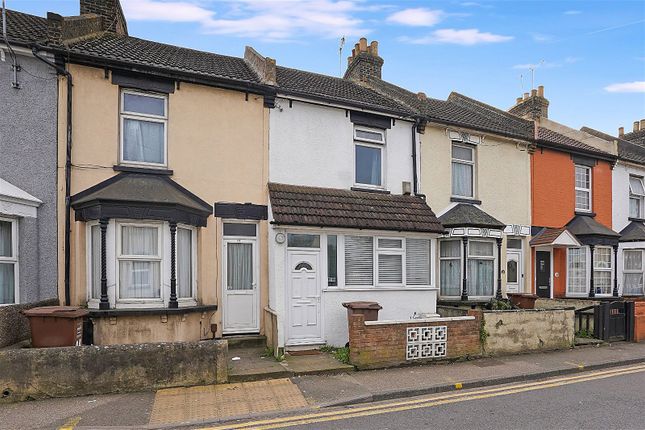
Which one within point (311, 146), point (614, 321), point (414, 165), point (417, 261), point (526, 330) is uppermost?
point (311, 146)

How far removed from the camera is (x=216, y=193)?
32.8 feet

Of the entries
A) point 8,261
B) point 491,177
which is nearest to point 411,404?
point 8,261

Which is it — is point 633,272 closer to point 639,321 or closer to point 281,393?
point 639,321

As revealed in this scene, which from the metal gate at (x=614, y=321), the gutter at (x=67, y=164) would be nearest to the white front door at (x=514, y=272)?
the metal gate at (x=614, y=321)

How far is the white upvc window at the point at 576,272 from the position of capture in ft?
48.8

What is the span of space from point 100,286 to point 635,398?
946 centimetres

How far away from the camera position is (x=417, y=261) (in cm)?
1082

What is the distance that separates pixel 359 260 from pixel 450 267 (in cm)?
373

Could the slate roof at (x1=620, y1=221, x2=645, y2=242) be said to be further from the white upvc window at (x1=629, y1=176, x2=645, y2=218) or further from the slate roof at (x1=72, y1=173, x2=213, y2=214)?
the slate roof at (x1=72, y1=173, x2=213, y2=214)

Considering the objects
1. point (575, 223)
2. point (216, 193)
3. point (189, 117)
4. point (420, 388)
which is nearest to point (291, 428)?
point (420, 388)

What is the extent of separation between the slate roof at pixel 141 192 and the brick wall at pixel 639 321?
11.4 metres

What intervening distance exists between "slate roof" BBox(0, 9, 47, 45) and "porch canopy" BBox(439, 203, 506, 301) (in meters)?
10.7

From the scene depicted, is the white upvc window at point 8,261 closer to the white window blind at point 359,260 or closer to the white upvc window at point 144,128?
the white upvc window at point 144,128

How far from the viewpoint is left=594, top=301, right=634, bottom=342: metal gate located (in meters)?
11.3
